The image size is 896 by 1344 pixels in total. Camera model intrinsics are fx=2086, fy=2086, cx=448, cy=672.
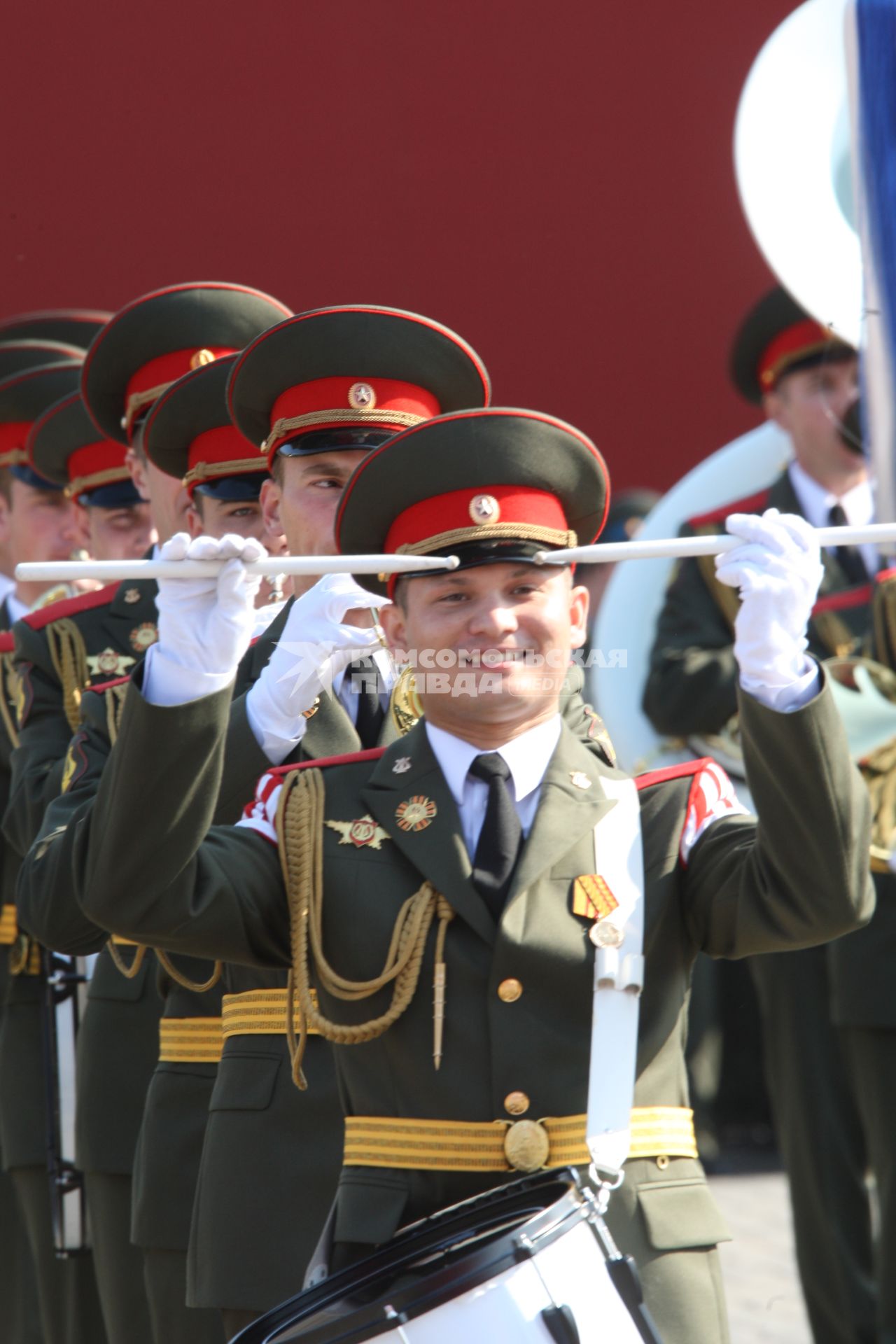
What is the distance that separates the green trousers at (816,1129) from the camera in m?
5.28

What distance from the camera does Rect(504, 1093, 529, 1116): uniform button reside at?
2611 mm

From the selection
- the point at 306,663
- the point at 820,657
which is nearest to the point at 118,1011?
the point at 306,663

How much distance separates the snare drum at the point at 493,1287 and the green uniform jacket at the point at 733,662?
8.77 ft

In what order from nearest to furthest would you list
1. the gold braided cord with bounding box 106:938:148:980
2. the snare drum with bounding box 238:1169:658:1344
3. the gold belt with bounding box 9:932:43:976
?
the snare drum with bounding box 238:1169:658:1344, the gold braided cord with bounding box 106:938:148:980, the gold belt with bounding box 9:932:43:976

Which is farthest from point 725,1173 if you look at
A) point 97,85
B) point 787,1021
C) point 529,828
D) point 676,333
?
point 529,828

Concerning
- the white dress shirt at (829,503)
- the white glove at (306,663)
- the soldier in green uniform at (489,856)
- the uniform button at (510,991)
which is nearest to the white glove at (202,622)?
the soldier in green uniform at (489,856)

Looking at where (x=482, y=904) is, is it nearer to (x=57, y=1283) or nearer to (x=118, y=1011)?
(x=118, y=1011)

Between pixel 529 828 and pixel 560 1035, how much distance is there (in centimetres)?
28

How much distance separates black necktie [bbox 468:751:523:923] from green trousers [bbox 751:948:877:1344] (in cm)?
276

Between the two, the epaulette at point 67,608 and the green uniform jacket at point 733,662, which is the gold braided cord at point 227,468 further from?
the green uniform jacket at point 733,662

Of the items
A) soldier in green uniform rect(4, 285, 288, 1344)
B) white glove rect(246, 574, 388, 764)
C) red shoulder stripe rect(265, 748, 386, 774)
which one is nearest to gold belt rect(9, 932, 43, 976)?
soldier in green uniform rect(4, 285, 288, 1344)

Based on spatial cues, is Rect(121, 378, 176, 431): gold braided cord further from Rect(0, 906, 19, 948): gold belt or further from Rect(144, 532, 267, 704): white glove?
Rect(144, 532, 267, 704): white glove

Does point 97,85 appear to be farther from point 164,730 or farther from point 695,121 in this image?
point 164,730

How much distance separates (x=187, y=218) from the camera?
7098 millimetres
